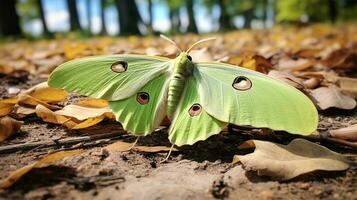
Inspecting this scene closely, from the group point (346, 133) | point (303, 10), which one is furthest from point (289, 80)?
point (303, 10)

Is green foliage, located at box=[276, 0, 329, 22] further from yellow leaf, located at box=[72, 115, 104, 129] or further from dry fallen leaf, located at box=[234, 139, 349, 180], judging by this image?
dry fallen leaf, located at box=[234, 139, 349, 180]

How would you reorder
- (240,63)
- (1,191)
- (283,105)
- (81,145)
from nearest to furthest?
1. (1,191)
2. (283,105)
3. (81,145)
4. (240,63)

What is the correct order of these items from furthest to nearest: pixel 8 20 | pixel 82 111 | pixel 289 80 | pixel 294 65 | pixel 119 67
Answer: pixel 8 20, pixel 294 65, pixel 289 80, pixel 82 111, pixel 119 67

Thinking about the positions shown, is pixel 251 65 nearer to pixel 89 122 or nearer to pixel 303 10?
pixel 89 122

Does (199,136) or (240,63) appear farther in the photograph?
(240,63)

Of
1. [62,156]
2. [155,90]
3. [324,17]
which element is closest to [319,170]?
[155,90]

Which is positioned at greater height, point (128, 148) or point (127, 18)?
point (127, 18)

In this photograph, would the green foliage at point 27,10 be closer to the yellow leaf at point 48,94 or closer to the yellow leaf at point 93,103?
the yellow leaf at point 48,94

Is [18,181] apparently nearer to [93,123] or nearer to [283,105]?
[93,123]
